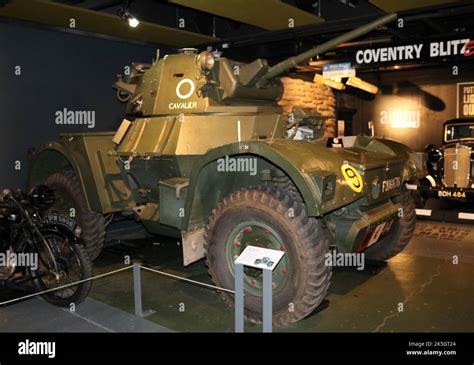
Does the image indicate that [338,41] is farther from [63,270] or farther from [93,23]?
[93,23]

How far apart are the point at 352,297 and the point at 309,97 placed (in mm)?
6709

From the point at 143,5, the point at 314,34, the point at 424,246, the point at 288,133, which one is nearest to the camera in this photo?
the point at 288,133

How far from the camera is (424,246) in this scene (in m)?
7.26

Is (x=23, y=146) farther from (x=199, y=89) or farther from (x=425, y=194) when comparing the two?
(x=425, y=194)

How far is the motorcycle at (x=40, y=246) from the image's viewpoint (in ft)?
15.8

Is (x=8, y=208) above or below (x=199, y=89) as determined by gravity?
below

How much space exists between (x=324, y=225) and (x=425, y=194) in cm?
548

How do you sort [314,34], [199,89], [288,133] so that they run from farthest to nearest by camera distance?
[314,34]
[288,133]
[199,89]

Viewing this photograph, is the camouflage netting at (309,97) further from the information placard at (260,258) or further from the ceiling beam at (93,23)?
the information placard at (260,258)

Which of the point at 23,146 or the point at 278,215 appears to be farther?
the point at 23,146

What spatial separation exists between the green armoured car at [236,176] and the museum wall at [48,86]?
1003mm

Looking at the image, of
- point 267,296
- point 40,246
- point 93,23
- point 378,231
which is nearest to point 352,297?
point 378,231

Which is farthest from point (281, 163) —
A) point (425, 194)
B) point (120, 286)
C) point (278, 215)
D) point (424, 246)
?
point (425, 194)

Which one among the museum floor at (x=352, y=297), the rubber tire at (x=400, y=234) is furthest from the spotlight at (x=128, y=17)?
the rubber tire at (x=400, y=234)
